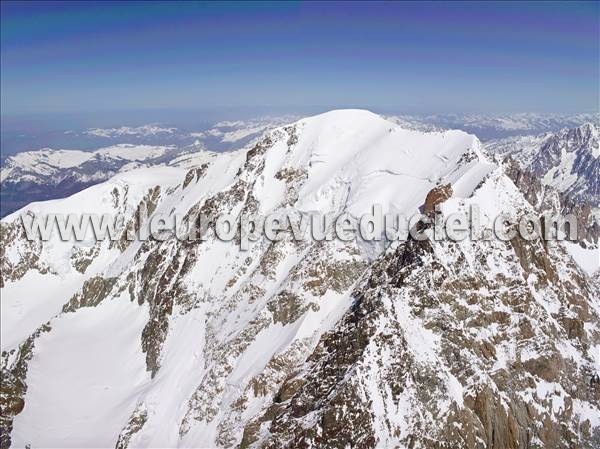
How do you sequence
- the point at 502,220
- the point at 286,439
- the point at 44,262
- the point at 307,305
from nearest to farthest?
1. the point at 286,439
2. the point at 502,220
3. the point at 307,305
4. the point at 44,262

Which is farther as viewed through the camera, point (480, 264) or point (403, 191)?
point (403, 191)

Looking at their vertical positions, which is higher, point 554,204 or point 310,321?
point 554,204

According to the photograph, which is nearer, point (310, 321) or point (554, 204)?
point (310, 321)

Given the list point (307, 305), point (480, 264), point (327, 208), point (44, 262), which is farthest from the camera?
point (44, 262)

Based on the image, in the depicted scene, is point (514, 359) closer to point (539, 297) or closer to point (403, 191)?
point (539, 297)

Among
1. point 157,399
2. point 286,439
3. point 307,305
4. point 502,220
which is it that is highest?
point 502,220

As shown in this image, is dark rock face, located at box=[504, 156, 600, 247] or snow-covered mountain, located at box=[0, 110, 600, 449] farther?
dark rock face, located at box=[504, 156, 600, 247]

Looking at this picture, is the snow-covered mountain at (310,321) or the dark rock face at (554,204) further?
the dark rock face at (554,204)

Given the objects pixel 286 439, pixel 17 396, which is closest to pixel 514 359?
pixel 286 439
